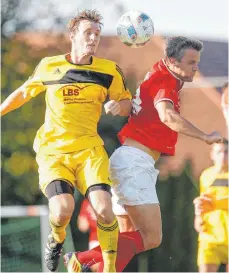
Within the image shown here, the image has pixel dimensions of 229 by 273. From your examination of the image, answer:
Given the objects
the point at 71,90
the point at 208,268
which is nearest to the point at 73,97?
the point at 71,90

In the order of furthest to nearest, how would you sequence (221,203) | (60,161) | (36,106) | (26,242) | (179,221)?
(36,106) < (179,221) < (26,242) < (221,203) < (60,161)

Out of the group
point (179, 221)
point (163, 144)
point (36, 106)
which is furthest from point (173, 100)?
point (36, 106)

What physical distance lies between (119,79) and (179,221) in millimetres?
6889

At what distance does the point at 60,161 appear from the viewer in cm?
749

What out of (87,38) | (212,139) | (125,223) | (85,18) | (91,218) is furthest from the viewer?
(91,218)

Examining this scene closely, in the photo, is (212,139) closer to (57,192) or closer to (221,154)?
(57,192)

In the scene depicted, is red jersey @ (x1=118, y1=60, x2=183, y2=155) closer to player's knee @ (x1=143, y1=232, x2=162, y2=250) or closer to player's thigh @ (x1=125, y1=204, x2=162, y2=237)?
player's thigh @ (x1=125, y1=204, x2=162, y2=237)

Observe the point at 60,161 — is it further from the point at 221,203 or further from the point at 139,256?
the point at 139,256

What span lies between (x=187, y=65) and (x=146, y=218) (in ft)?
4.12

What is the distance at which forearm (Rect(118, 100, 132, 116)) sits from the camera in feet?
25.3

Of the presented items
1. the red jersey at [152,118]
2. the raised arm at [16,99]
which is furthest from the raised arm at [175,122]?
the raised arm at [16,99]

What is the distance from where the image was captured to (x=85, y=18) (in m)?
7.66

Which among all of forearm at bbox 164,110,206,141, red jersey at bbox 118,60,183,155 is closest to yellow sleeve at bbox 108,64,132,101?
red jersey at bbox 118,60,183,155

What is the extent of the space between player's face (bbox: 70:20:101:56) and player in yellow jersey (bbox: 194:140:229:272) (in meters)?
3.51
